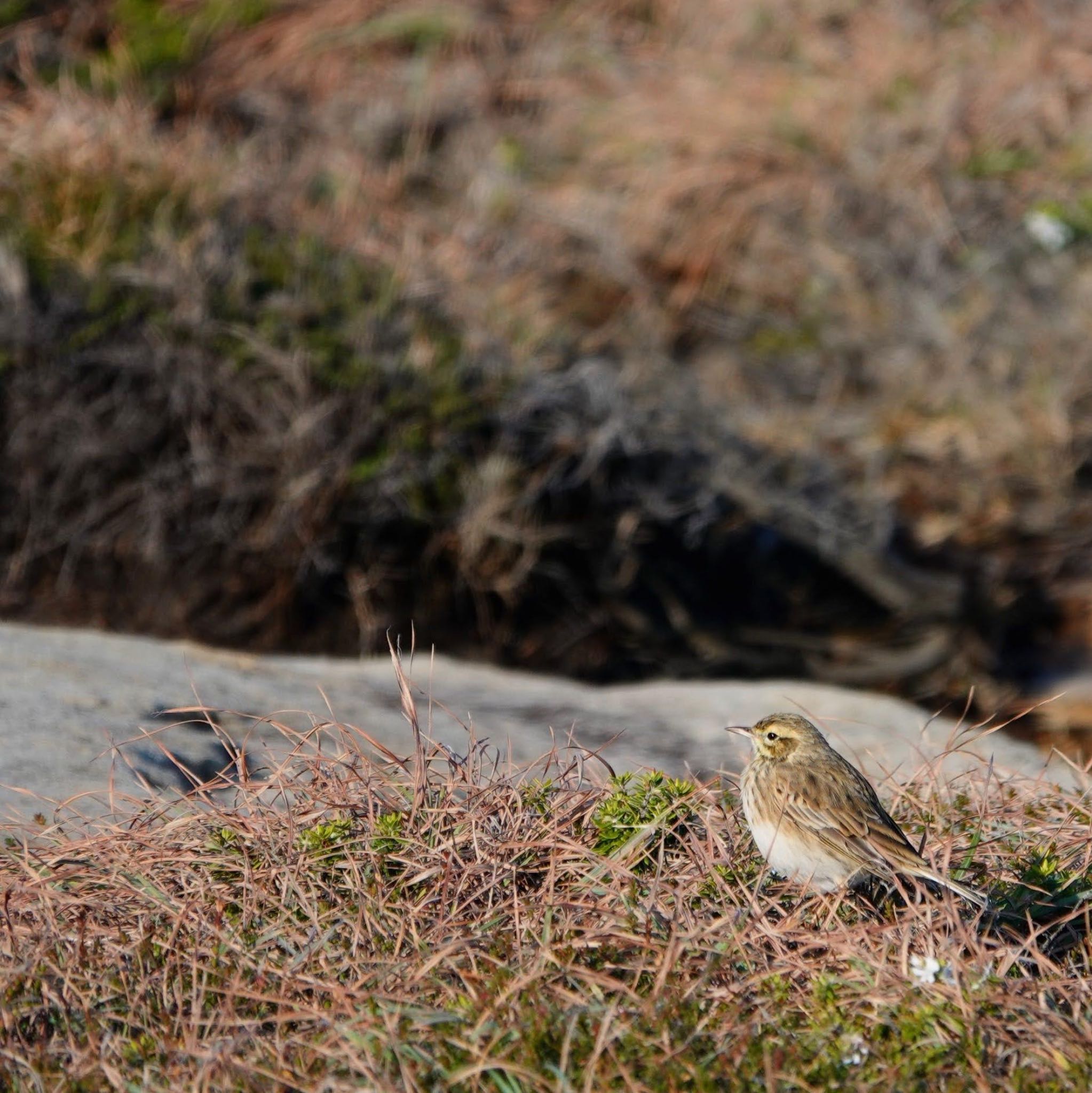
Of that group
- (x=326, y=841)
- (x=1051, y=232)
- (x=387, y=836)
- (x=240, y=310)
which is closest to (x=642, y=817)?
(x=387, y=836)

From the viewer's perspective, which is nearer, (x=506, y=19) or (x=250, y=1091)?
(x=250, y=1091)

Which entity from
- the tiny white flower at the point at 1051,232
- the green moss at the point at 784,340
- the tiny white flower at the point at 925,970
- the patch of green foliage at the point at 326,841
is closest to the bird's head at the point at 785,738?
the tiny white flower at the point at 925,970

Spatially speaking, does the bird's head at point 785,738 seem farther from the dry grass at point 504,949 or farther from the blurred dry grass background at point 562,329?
the blurred dry grass background at point 562,329

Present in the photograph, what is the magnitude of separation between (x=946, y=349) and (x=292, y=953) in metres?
7.52

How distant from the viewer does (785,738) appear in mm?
4219

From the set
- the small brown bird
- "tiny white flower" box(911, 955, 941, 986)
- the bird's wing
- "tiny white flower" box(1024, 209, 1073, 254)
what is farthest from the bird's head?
"tiny white flower" box(1024, 209, 1073, 254)

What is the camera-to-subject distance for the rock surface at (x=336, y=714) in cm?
464

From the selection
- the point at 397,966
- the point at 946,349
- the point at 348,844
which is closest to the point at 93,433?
the point at 348,844

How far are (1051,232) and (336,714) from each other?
6.97m

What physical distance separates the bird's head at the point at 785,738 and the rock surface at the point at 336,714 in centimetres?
35

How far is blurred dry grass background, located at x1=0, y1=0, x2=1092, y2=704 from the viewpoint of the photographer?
752cm

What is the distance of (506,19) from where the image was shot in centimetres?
1299

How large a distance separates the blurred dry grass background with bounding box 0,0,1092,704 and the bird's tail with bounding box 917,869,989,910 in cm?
429

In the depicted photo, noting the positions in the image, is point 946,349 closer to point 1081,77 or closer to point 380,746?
point 1081,77
